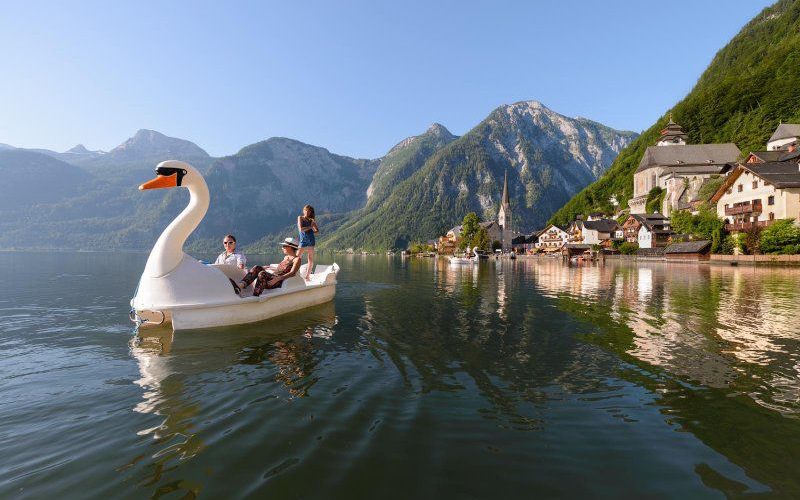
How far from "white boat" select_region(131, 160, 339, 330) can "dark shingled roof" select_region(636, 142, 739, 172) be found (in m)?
133

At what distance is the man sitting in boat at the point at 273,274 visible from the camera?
13.0 metres

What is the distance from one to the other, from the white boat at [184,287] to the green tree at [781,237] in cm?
6999

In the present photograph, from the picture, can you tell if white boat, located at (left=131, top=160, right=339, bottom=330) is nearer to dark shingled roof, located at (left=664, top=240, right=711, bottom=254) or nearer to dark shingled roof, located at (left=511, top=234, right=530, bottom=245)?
dark shingled roof, located at (left=664, top=240, right=711, bottom=254)

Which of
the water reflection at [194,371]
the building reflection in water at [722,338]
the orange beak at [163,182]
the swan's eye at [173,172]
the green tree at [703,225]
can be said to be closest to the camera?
the water reflection at [194,371]

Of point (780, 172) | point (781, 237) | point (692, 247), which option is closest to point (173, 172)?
point (781, 237)

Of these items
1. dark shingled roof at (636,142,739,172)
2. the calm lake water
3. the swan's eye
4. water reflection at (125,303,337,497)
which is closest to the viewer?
the calm lake water

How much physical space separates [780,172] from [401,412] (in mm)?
84363

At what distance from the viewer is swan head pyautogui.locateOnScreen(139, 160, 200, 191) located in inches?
450

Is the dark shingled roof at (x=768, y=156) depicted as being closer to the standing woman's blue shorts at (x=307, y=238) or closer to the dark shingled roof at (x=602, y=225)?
the dark shingled roof at (x=602, y=225)

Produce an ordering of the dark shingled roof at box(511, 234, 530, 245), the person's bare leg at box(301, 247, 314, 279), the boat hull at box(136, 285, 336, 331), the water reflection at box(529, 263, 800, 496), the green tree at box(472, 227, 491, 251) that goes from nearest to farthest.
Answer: the water reflection at box(529, 263, 800, 496) → the boat hull at box(136, 285, 336, 331) → the person's bare leg at box(301, 247, 314, 279) → the green tree at box(472, 227, 491, 251) → the dark shingled roof at box(511, 234, 530, 245)

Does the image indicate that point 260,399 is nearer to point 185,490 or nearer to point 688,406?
point 185,490

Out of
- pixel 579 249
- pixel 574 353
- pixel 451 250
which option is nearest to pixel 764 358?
pixel 574 353

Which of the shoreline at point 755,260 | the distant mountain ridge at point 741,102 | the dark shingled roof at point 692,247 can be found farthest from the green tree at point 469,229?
Result: the shoreline at point 755,260

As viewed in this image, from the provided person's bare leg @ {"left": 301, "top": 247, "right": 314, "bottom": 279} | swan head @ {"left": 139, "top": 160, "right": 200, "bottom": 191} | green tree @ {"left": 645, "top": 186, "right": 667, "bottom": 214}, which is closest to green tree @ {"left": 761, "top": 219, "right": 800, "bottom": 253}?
green tree @ {"left": 645, "top": 186, "right": 667, "bottom": 214}
